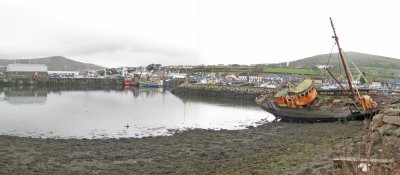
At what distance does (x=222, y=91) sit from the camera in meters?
73.3

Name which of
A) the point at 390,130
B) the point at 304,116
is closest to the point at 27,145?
the point at 390,130

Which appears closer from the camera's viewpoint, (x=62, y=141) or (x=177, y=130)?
(x=62, y=141)

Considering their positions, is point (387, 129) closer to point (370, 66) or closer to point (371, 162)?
point (371, 162)

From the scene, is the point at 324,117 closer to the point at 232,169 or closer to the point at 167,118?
the point at 167,118

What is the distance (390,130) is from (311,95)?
747 inches

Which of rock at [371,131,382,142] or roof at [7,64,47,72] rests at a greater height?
roof at [7,64,47,72]

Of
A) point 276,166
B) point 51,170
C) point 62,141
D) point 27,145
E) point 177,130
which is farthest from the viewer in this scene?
point 177,130

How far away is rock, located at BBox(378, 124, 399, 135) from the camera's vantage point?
1314 centimetres

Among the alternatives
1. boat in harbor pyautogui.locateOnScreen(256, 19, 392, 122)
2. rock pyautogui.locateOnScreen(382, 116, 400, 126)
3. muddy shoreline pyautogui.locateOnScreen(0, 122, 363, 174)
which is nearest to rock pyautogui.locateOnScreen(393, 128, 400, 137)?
rock pyautogui.locateOnScreen(382, 116, 400, 126)

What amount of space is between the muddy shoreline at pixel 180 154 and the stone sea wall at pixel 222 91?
41.6m

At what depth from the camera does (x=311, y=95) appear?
3200 cm

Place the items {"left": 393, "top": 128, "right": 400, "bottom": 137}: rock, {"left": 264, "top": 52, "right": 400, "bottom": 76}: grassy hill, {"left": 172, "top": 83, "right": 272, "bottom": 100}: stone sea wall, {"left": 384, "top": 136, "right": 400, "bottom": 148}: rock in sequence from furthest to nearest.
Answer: {"left": 264, "top": 52, "right": 400, "bottom": 76}: grassy hill → {"left": 172, "top": 83, "right": 272, "bottom": 100}: stone sea wall → {"left": 393, "top": 128, "right": 400, "bottom": 137}: rock → {"left": 384, "top": 136, "right": 400, "bottom": 148}: rock

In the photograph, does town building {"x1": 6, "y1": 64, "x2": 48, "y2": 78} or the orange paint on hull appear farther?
town building {"x1": 6, "y1": 64, "x2": 48, "y2": 78}

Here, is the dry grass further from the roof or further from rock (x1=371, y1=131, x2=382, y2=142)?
the roof
